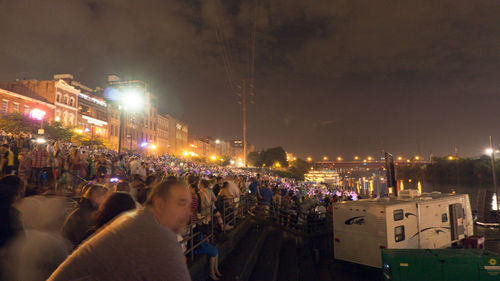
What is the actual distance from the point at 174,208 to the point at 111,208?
3.29ft

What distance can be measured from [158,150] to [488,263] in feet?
239

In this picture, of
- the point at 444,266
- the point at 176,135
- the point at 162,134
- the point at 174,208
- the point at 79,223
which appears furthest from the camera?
the point at 176,135

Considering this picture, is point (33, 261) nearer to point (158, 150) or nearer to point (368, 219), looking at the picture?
point (368, 219)

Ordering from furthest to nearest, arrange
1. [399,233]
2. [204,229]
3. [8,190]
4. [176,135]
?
[176,135], [399,233], [204,229], [8,190]

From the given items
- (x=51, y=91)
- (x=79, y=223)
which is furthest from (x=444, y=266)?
(x=51, y=91)

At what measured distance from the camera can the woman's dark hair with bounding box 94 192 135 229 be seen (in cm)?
238

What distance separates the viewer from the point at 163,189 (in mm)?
1751

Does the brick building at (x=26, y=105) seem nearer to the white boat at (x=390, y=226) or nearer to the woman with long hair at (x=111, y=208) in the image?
the white boat at (x=390, y=226)

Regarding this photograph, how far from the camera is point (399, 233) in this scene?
866 cm

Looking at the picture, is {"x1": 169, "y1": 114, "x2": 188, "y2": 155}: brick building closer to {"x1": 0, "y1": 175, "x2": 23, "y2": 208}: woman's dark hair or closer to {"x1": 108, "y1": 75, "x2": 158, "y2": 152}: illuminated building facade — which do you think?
{"x1": 108, "y1": 75, "x2": 158, "y2": 152}: illuminated building facade

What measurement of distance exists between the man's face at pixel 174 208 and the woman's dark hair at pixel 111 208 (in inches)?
36.7

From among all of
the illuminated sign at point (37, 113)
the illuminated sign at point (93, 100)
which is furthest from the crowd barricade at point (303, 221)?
the illuminated sign at point (93, 100)

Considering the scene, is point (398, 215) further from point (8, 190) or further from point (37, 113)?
point (37, 113)

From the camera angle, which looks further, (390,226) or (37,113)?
(37,113)
